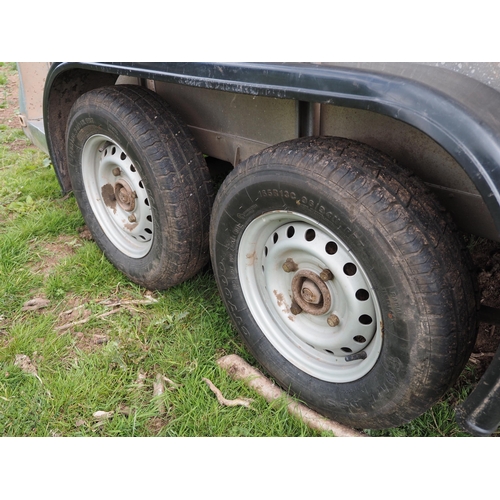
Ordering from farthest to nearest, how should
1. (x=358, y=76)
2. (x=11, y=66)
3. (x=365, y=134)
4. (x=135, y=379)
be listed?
(x=11, y=66)
(x=135, y=379)
(x=365, y=134)
(x=358, y=76)

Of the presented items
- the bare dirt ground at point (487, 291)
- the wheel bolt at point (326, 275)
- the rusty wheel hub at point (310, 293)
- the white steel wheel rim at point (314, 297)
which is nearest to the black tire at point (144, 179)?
the white steel wheel rim at point (314, 297)

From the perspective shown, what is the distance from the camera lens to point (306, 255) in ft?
5.97

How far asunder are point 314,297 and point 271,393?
509mm

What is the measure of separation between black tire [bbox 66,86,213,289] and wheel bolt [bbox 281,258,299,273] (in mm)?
564

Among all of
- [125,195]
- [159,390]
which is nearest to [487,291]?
[159,390]

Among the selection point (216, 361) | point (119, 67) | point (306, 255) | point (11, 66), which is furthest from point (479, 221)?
point (11, 66)

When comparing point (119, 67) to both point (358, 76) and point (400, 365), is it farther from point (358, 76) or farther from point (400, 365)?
point (400, 365)

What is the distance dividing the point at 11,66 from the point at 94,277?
661 cm

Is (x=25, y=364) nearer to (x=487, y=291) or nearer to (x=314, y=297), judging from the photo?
(x=314, y=297)

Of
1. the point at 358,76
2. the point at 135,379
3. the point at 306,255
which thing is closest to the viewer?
the point at 358,76

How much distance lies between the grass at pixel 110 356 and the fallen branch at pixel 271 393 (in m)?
0.03

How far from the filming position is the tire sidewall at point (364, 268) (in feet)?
4.72

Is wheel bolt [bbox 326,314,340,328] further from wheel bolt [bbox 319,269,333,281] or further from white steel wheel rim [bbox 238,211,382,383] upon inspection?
wheel bolt [bbox 319,269,333,281]

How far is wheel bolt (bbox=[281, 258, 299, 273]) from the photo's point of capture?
1.88 metres
